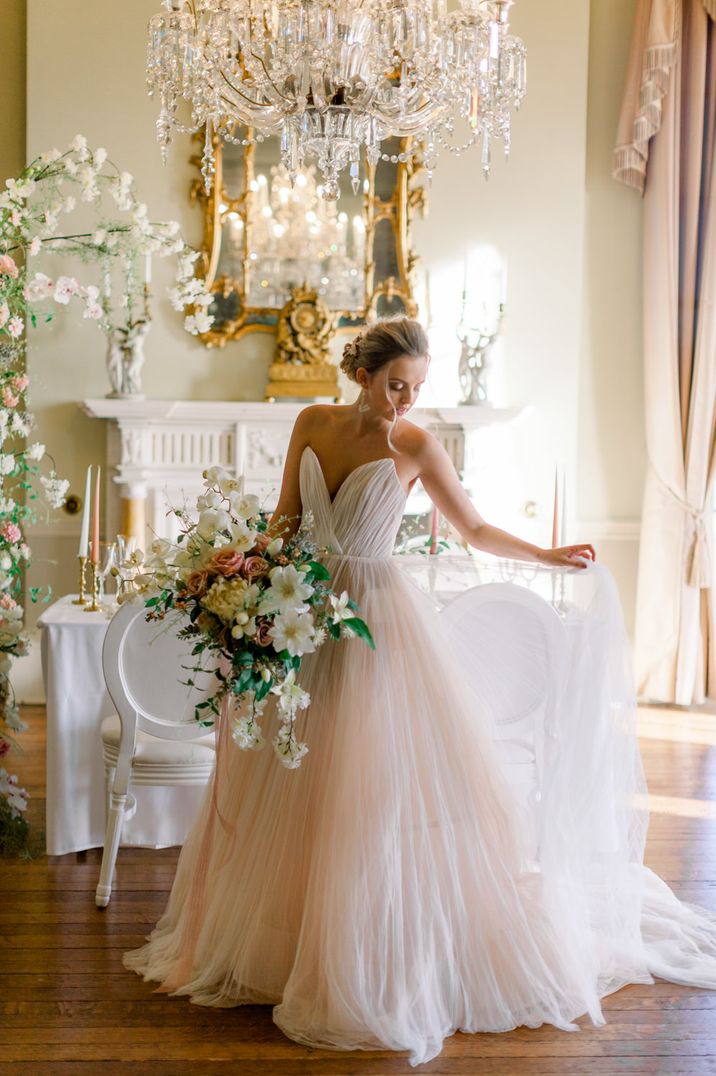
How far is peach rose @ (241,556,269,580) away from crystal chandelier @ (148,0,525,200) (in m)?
1.47

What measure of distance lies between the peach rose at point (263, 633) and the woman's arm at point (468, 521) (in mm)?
639

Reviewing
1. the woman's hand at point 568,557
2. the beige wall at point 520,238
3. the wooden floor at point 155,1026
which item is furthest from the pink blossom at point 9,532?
the beige wall at point 520,238

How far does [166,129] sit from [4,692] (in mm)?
1955

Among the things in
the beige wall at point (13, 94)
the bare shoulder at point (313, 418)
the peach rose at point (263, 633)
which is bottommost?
the peach rose at point (263, 633)

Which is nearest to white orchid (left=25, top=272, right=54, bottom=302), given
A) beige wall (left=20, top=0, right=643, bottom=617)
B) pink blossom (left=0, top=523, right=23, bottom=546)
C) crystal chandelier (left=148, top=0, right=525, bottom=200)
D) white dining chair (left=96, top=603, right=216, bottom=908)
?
crystal chandelier (left=148, top=0, right=525, bottom=200)

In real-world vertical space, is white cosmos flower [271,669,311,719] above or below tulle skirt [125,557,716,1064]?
above

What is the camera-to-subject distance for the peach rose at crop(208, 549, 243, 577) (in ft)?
8.02

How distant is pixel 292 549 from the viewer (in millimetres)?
2506

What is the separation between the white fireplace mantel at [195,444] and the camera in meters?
5.36

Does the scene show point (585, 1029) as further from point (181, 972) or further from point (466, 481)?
point (466, 481)

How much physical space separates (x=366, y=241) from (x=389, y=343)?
2.94 metres

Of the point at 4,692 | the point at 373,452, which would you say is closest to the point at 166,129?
the point at 373,452

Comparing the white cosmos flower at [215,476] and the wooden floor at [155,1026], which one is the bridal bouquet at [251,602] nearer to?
the white cosmos flower at [215,476]

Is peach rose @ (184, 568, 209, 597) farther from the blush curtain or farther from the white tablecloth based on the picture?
the blush curtain
